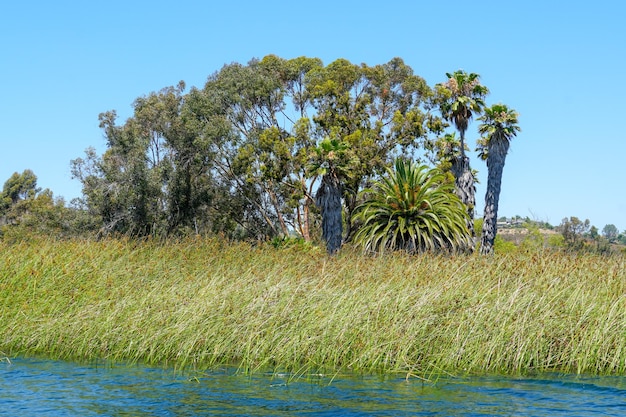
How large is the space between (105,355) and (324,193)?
26.1m

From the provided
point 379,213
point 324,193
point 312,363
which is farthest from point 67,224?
point 312,363

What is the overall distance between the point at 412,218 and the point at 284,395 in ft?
79.5

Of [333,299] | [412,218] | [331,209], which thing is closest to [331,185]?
[331,209]

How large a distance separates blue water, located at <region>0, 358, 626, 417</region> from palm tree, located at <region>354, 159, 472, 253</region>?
70.2 ft

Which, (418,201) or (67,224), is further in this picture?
(67,224)

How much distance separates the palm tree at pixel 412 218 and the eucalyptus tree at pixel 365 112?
9.25 metres

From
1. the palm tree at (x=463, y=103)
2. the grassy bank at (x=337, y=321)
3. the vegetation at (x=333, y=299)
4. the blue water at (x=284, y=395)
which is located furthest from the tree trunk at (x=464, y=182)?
the blue water at (x=284, y=395)

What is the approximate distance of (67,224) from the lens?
47.9 metres

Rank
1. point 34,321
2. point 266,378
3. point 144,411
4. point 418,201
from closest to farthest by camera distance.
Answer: point 144,411
point 266,378
point 34,321
point 418,201

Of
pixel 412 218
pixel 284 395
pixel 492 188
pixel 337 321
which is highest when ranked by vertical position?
pixel 492 188

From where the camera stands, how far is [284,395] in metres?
10.8

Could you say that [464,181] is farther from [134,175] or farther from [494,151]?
[134,175]

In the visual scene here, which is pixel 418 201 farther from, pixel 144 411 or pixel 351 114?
pixel 144 411

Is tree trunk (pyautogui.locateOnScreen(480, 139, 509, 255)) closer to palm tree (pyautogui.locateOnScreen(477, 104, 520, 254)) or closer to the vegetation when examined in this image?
palm tree (pyautogui.locateOnScreen(477, 104, 520, 254))
